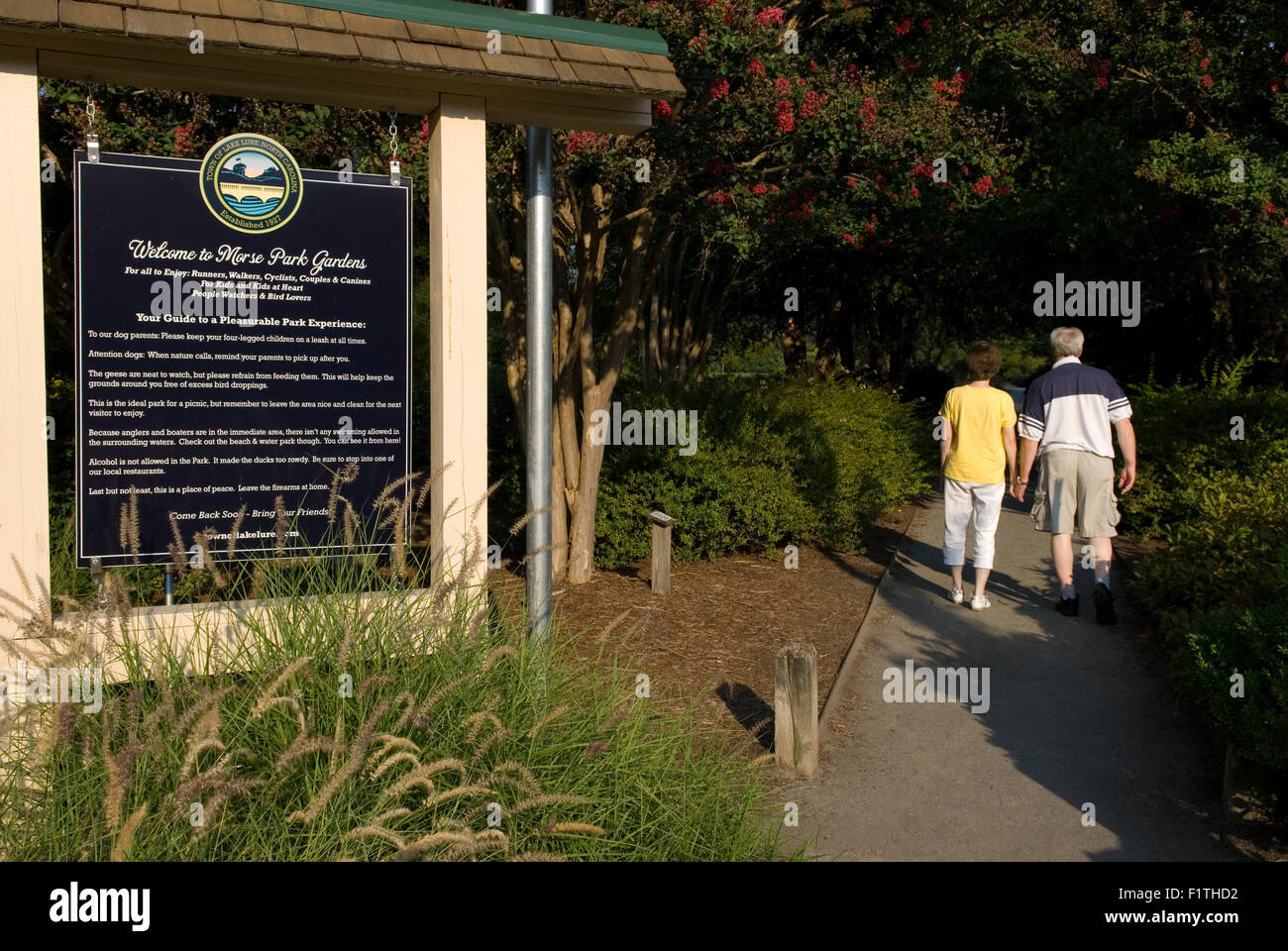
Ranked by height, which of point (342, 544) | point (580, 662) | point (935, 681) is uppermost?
point (342, 544)

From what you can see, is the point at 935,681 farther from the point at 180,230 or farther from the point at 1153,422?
the point at 1153,422

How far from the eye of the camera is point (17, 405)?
178 inches

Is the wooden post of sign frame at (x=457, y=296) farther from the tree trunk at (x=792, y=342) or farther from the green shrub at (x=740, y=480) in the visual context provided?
the tree trunk at (x=792, y=342)

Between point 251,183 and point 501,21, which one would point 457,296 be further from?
point 501,21

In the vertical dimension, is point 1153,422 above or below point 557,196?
Answer: below

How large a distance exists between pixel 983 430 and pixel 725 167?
2.71 metres

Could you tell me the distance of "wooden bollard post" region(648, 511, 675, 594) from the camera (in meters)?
8.97

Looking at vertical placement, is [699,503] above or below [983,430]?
below

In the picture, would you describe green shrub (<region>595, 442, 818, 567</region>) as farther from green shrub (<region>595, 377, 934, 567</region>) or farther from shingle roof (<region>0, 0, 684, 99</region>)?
shingle roof (<region>0, 0, 684, 99</region>)

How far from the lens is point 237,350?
4.86 metres

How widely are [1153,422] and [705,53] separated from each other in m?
6.75

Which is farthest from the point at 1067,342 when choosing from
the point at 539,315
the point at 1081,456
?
the point at 539,315

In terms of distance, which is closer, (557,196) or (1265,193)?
(557,196)
